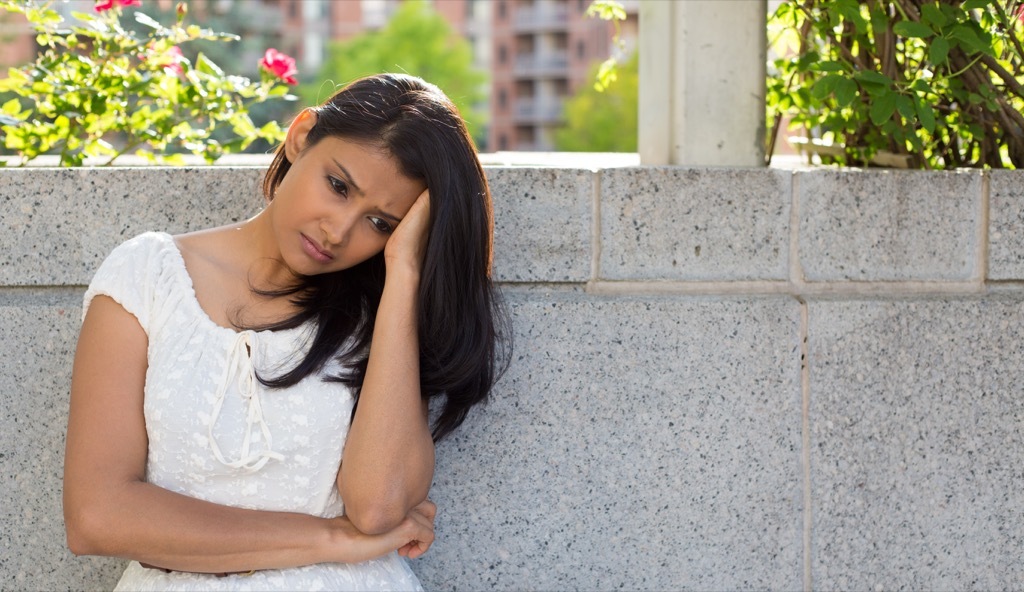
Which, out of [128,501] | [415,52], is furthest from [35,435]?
[415,52]

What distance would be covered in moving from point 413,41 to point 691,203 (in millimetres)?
38475

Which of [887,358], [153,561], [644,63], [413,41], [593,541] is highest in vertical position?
[413,41]

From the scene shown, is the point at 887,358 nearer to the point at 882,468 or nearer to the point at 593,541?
the point at 882,468

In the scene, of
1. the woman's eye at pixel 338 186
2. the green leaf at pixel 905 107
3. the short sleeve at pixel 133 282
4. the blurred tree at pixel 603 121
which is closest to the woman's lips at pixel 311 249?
the woman's eye at pixel 338 186

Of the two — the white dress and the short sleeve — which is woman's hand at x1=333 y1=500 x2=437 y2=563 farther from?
the short sleeve

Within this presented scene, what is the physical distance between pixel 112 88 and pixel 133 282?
1115 mm

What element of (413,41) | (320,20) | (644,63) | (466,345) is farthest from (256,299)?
(320,20)

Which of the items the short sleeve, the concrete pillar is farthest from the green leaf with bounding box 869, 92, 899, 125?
the short sleeve

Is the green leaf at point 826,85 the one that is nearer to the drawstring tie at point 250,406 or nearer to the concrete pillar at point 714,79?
the concrete pillar at point 714,79

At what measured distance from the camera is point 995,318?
2443 mm

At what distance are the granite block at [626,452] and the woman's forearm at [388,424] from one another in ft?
1.31

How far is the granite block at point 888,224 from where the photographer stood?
241 cm

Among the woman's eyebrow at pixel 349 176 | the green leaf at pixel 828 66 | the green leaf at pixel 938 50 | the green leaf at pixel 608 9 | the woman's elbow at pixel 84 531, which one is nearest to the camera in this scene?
the woman's elbow at pixel 84 531

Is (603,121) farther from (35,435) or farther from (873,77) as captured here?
(35,435)
